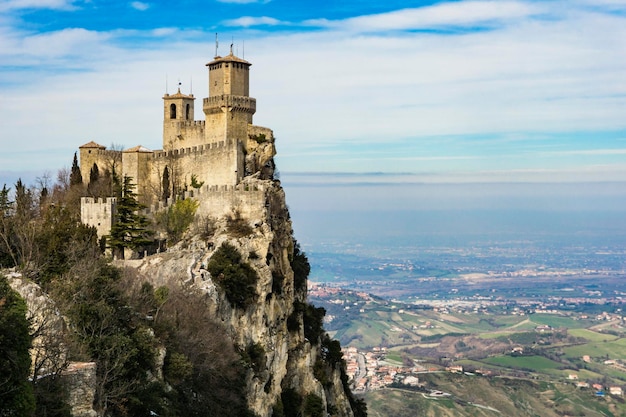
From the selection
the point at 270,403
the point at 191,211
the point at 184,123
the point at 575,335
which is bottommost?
the point at 575,335

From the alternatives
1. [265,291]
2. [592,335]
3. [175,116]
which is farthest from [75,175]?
[592,335]

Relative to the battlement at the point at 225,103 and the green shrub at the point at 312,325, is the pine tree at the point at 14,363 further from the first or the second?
the battlement at the point at 225,103

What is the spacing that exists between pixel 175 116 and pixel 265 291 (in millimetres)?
15507

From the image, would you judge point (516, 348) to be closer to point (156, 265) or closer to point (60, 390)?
point (156, 265)

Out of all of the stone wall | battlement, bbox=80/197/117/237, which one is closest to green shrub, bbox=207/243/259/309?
battlement, bbox=80/197/117/237

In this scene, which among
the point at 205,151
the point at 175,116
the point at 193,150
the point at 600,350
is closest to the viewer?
the point at 205,151

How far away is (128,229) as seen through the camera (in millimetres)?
40781

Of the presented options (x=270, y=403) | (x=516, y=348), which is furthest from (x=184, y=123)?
(x=516, y=348)

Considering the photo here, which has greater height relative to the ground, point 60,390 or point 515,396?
point 60,390

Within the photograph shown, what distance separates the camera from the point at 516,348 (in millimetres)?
148375

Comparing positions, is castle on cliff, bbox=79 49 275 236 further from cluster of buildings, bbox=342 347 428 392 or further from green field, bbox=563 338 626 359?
green field, bbox=563 338 626 359

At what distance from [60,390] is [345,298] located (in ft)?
596

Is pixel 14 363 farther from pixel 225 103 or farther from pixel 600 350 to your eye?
pixel 600 350

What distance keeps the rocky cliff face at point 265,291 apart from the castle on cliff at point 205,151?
91.5 inches
